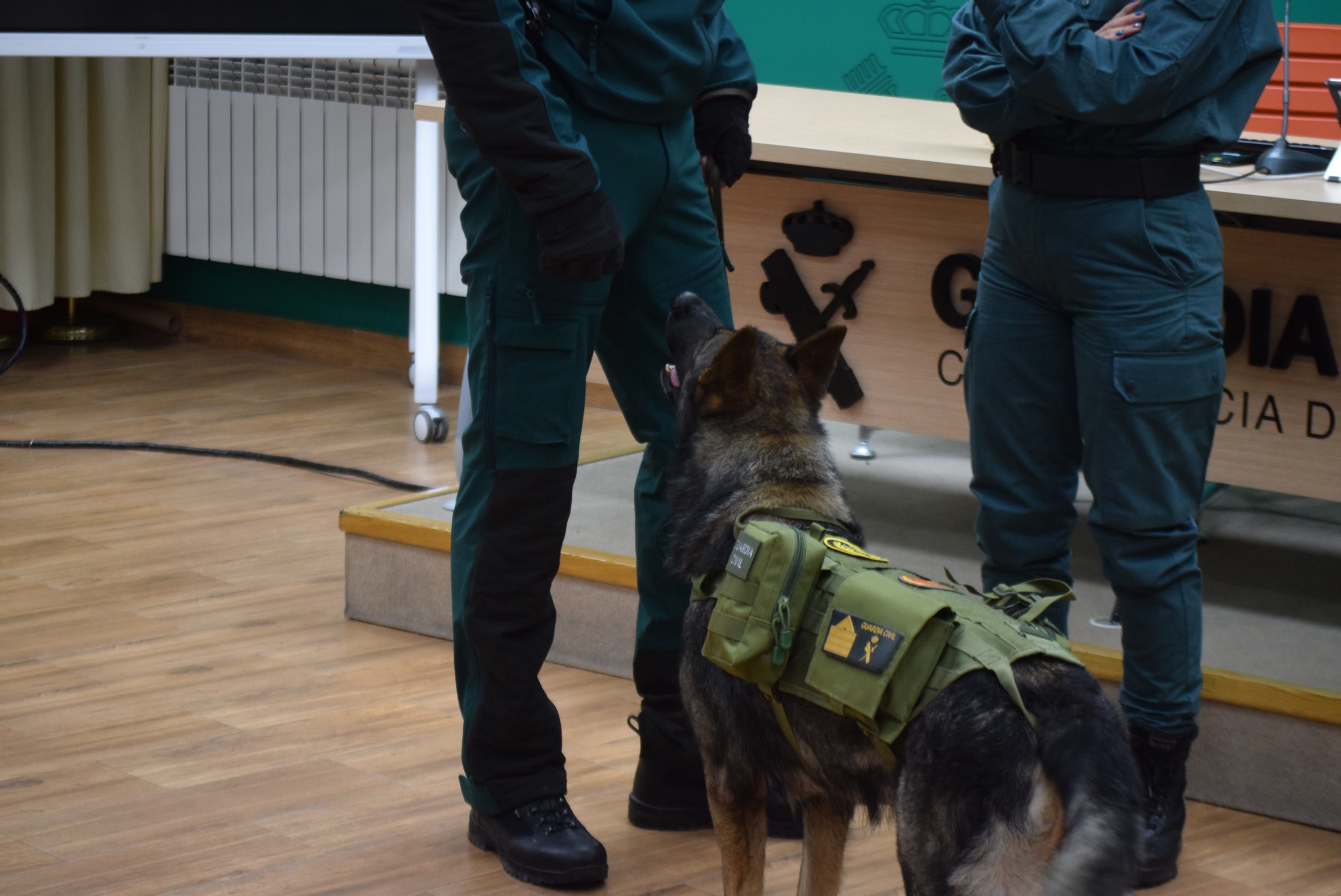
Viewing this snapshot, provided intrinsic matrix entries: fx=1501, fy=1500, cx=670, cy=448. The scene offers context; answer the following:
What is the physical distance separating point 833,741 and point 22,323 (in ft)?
14.8

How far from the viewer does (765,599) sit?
162 cm

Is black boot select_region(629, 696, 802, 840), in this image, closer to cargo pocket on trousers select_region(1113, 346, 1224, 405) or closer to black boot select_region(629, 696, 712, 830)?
black boot select_region(629, 696, 712, 830)

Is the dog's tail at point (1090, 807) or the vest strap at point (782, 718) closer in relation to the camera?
the dog's tail at point (1090, 807)

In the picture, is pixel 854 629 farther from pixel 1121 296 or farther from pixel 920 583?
pixel 1121 296

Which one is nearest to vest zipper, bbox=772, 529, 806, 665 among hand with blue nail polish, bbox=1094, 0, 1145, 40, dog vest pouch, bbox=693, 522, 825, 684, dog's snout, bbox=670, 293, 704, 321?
dog vest pouch, bbox=693, 522, 825, 684

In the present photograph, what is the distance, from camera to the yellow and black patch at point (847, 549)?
5.46 feet

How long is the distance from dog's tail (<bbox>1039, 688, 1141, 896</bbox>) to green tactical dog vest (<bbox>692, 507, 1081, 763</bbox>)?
5 centimetres

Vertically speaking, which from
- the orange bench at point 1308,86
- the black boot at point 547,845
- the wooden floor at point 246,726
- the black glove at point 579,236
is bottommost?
the wooden floor at point 246,726

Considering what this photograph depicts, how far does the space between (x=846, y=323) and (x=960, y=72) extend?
974mm

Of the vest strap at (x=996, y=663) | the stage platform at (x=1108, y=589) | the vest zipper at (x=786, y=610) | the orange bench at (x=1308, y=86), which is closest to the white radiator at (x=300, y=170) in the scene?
the stage platform at (x=1108, y=589)

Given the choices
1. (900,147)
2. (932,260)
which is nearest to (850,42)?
(932,260)

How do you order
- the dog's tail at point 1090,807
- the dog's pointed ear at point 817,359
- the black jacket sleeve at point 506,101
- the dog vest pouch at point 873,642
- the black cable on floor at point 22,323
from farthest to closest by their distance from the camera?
the black cable on floor at point 22,323, the dog's pointed ear at point 817,359, the black jacket sleeve at point 506,101, the dog vest pouch at point 873,642, the dog's tail at point 1090,807

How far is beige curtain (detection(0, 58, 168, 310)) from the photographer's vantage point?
5.32m

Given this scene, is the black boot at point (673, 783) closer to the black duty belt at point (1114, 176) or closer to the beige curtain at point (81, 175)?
the black duty belt at point (1114, 176)
